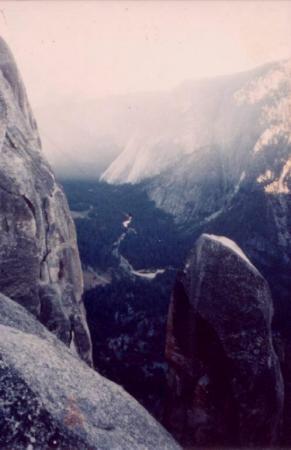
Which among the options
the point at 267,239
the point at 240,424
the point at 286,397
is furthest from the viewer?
the point at 267,239

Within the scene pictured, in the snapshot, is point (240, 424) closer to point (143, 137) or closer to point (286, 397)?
point (286, 397)

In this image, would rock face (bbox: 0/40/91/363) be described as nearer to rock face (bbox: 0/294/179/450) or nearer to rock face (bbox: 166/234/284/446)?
rock face (bbox: 0/294/179/450)

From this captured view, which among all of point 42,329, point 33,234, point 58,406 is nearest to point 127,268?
point 33,234

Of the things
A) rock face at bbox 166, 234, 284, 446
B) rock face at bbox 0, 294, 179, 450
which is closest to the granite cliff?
rock face at bbox 0, 294, 179, 450

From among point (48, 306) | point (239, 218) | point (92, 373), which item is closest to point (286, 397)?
point (48, 306)

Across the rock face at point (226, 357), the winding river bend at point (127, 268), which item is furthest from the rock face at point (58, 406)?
the winding river bend at point (127, 268)

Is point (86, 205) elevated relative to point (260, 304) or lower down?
lower down

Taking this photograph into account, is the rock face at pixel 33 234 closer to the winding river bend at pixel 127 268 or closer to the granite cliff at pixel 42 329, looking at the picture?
the granite cliff at pixel 42 329
